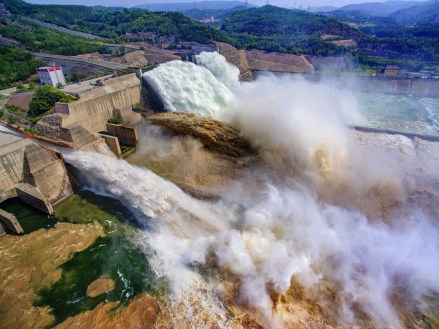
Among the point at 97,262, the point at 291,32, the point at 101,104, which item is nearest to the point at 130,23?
the point at 291,32

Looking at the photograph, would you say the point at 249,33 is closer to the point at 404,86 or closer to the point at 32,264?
the point at 404,86

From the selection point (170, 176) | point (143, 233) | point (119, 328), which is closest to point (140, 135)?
point (170, 176)

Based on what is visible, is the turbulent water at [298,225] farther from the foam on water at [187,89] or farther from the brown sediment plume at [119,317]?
the foam on water at [187,89]

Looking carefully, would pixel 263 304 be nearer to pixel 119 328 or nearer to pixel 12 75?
pixel 119 328

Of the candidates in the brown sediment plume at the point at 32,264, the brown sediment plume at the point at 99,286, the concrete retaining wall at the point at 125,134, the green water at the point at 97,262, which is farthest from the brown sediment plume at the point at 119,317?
the concrete retaining wall at the point at 125,134

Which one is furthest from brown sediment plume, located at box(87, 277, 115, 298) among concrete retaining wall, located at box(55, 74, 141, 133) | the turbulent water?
concrete retaining wall, located at box(55, 74, 141, 133)

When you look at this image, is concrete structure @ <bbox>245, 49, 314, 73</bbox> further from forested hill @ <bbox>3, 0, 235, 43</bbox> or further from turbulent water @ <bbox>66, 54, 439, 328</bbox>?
turbulent water @ <bbox>66, 54, 439, 328</bbox>

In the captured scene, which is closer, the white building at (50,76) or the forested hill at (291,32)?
the white building at (50,76)
